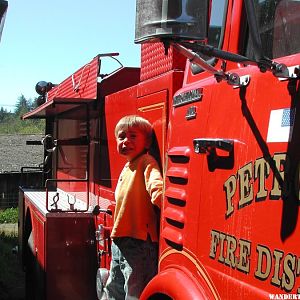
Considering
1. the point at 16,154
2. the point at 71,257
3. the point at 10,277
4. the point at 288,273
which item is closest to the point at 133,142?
the point at 288,273

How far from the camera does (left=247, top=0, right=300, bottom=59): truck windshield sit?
196cm

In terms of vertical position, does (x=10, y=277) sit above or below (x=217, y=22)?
below

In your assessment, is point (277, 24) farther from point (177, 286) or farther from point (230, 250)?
point (177, 286)

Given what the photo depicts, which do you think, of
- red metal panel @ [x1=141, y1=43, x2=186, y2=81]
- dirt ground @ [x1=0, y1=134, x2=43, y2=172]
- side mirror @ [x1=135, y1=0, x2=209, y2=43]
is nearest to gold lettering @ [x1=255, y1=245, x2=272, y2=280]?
side mirror @ [x1=135, y1=0, x2=209, y2=43]

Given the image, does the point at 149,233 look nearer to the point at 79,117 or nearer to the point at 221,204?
the point at 221,204

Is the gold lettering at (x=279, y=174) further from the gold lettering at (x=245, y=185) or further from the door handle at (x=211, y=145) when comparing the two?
the door handle at (x=211, y=145)

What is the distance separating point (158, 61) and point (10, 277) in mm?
5640

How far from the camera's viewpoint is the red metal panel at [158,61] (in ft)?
9.80

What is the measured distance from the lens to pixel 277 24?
201cm

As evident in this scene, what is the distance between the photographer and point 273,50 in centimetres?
A: 199

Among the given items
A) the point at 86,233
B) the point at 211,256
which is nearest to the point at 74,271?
the point at 86,233

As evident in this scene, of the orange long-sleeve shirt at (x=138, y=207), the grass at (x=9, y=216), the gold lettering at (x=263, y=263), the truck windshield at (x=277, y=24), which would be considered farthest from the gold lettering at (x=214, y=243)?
Result: the grass at (x=9, y=216)

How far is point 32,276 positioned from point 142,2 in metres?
4.64

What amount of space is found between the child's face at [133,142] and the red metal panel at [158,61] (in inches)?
15.1
